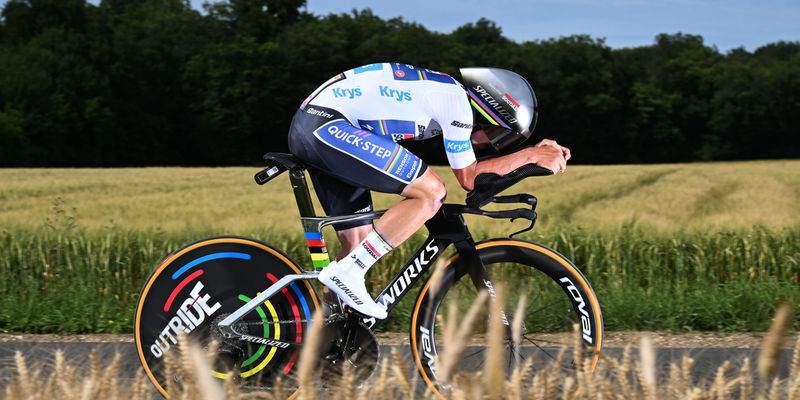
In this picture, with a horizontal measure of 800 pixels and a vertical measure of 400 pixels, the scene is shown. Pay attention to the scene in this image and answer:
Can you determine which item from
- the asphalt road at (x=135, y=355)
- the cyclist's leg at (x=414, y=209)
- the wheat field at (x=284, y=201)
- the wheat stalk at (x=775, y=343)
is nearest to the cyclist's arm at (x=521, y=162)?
the cyclist's leg at (x=414, y=209)

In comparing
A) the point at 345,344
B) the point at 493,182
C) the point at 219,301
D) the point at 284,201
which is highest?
the point at 493,182

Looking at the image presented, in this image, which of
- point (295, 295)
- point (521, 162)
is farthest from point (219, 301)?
point (521, 162)

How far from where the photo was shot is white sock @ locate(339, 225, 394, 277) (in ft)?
10.9

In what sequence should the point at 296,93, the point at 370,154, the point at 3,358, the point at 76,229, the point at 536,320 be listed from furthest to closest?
the point at 296,93 < the point at 76,229 < the point at 3,358 < the point at 536,320 < the point at 370,154

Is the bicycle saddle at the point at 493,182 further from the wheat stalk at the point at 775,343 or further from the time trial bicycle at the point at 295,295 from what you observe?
the wheat stalk at the point at 775,343

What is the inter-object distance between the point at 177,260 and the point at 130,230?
4.46 meters

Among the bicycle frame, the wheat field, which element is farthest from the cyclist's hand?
the wheat field

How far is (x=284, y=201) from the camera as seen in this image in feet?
51.7

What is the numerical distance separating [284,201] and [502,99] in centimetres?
1276

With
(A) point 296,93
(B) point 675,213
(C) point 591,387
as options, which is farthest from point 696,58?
(C) point 591,387

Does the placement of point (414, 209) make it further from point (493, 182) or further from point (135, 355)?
point (135, 355)

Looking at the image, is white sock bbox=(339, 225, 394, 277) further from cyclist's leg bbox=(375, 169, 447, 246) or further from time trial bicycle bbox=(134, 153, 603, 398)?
time trial bicycle bbox=(134, 153, 603, 398)

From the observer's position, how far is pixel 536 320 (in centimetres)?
399

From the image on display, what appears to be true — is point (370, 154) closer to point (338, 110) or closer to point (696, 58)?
point (338, 110)
